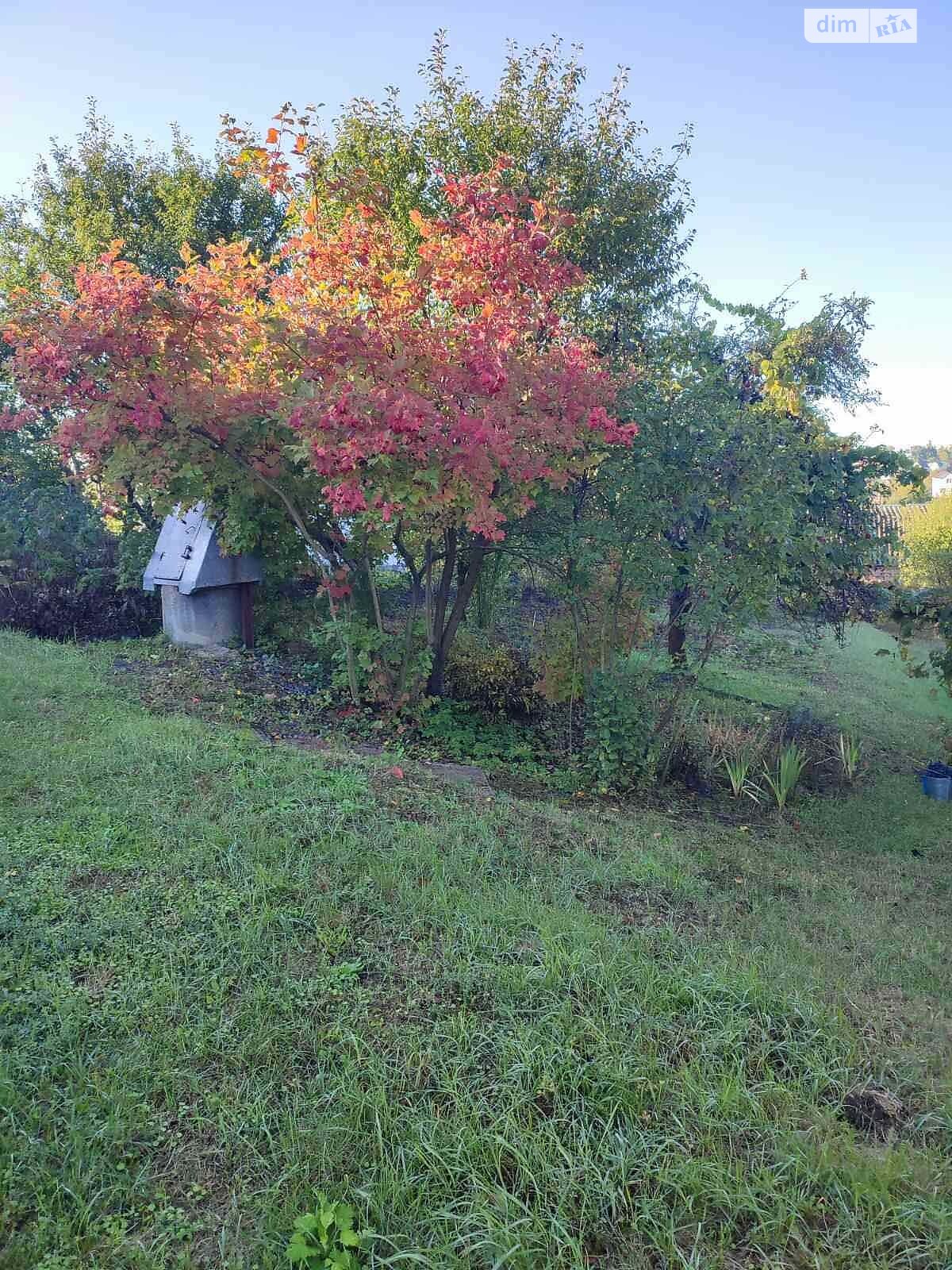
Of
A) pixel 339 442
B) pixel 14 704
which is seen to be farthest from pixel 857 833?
pixel 14 704

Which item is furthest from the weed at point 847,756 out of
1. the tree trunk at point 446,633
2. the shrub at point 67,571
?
the shrub at point 67,571

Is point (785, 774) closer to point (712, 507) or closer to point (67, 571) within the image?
point (712, 507)

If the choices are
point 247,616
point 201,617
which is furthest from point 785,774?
point 201,617

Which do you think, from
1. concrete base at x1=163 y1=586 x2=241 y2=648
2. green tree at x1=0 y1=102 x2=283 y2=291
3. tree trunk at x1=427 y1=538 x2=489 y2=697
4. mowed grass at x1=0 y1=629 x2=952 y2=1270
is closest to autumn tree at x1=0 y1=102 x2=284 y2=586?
green tree at x1=0 y1=102 x2=283 y2=291

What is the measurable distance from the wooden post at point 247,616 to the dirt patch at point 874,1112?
6253mm

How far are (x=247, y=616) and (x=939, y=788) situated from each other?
5920 mm

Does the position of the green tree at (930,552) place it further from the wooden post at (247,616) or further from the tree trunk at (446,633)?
the wooden post at (247,616)

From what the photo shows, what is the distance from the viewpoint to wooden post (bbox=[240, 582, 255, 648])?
741 centimetres

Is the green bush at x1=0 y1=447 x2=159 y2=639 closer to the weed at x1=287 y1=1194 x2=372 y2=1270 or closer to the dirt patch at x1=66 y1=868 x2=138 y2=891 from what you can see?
the dirt patch at x1=66 y1=868 x2=138 y2=891

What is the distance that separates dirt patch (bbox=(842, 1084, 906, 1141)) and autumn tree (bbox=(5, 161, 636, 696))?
131 inches

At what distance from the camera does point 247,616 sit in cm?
743

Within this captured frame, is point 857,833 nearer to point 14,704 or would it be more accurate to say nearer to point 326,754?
point 326,754

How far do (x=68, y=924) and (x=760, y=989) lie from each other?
2.18m

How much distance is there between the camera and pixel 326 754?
15.2ft
